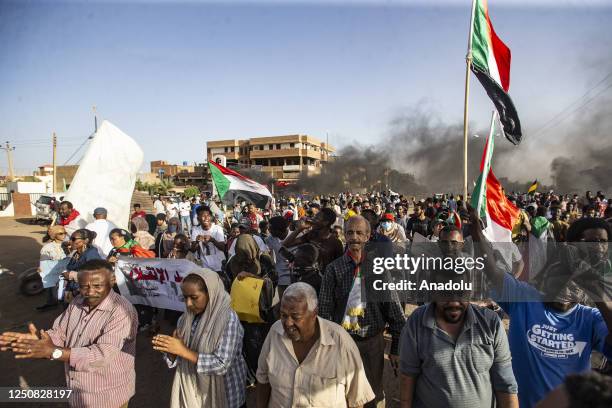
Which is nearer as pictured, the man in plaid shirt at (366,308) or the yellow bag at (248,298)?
the man in plaid shirt at (366,308)

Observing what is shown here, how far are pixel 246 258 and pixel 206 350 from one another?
117cm

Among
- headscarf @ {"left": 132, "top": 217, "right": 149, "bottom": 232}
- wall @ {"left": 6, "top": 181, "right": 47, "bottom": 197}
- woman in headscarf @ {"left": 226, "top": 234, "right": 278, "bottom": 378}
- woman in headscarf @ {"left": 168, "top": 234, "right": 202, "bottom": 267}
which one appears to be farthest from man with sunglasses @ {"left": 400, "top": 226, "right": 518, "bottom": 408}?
wall @ {"left": 6, "top": 181, "right": 47, "bottom": 197}

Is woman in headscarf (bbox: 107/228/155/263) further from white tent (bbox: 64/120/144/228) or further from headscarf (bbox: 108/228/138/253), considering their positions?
white tent (bbox: 64/120/144/228)

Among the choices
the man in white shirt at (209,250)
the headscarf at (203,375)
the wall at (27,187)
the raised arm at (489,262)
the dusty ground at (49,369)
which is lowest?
the dusty ground at (49,369)

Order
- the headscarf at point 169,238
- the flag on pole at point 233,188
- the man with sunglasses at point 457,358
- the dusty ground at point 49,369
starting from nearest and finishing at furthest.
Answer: the man with sunglasses at point 457,358 < the dusty ground at point 49,369 < the headscarf at point 169,238 < the flag on pole at point 233,188

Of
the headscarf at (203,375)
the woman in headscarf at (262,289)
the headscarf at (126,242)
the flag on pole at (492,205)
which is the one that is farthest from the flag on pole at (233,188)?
the headscarf at (203,375)

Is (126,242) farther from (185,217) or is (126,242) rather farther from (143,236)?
(185,217)

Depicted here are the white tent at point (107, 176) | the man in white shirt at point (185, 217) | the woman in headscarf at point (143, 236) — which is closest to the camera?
the woman in headscarf at point (143, 236)

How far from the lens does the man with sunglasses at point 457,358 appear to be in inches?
64.2

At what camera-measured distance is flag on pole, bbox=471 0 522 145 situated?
18.1ft

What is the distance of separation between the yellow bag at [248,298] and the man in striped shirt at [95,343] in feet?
2.76

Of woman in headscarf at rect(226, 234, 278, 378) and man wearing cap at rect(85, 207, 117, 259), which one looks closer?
woman in headscarf at rect(226, 234, 278, 378)

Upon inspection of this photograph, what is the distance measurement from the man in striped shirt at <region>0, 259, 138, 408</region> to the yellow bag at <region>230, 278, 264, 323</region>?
2.76 feet
